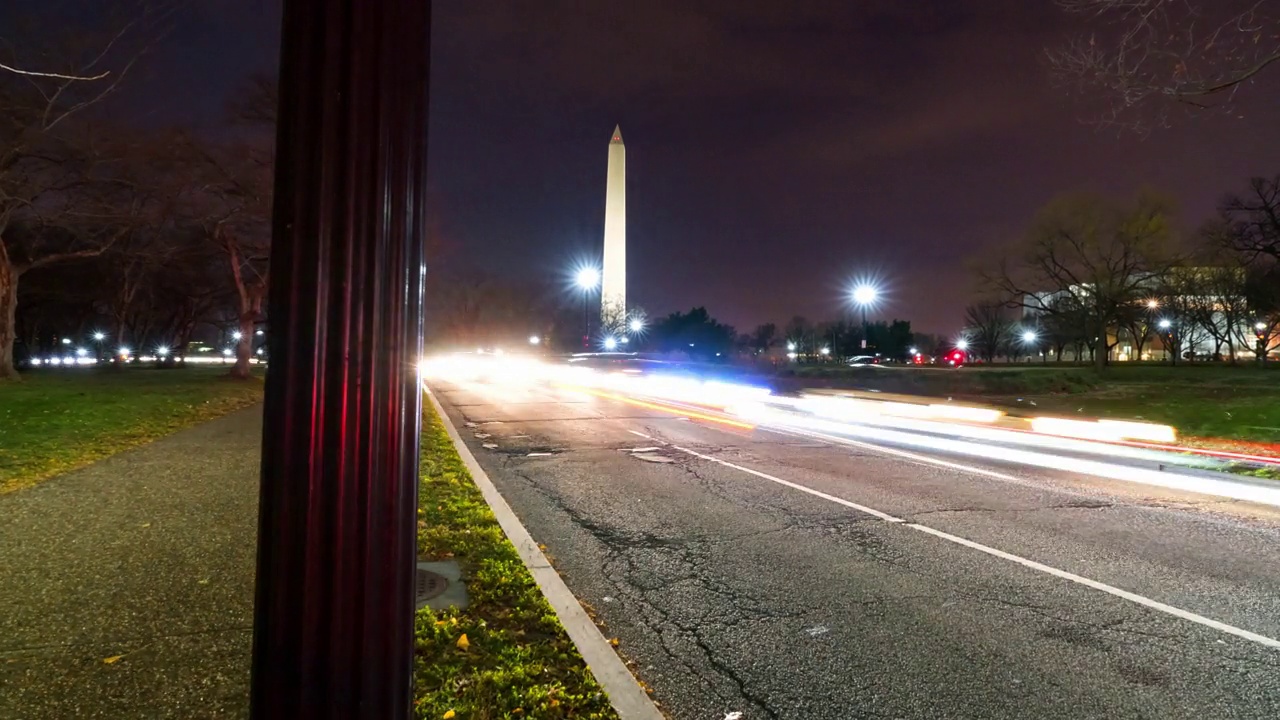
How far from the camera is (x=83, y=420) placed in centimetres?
1473

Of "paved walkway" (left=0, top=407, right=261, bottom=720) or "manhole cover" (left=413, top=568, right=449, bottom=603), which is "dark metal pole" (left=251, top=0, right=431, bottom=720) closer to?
"paved walkway" (left=0, top=407, right=261, bottom=720)

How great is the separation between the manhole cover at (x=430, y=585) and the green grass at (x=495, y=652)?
0.62 feet

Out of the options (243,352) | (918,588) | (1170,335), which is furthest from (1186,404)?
(1170,335)

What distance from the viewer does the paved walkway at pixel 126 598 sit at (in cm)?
367

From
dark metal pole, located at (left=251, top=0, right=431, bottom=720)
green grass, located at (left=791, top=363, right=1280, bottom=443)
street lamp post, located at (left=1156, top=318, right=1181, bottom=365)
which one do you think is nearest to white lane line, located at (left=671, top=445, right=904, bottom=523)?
dark metal pole, located at (left=251, top=0, right=431, bottom=720)

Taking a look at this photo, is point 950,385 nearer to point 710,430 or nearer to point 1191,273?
point 710,430

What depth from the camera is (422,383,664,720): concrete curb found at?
3.75 m

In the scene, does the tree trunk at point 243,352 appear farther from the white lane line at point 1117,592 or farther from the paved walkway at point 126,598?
the white lane line at point 1117,592

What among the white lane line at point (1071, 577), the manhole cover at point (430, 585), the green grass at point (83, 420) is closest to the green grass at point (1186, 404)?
the white lane line at point (1071, 577)

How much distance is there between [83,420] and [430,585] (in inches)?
507

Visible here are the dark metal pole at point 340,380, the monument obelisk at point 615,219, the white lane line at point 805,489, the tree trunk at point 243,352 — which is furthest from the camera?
the monument obelisk at point 615,219

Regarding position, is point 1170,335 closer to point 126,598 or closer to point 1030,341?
point 1030,341

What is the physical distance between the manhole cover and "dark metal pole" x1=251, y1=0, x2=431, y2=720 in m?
3.42

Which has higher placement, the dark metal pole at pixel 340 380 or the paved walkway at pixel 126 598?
the dark metal pole at pixel 340 380
